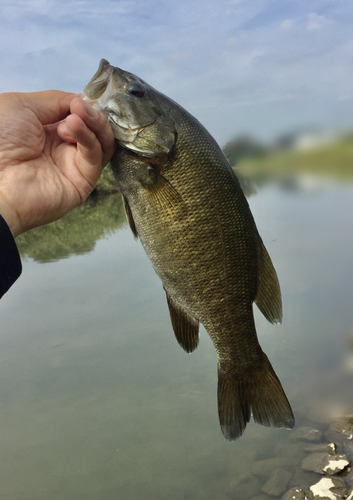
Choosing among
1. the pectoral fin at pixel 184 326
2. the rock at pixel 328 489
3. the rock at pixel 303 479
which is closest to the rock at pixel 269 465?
the rock at pixel 303 479

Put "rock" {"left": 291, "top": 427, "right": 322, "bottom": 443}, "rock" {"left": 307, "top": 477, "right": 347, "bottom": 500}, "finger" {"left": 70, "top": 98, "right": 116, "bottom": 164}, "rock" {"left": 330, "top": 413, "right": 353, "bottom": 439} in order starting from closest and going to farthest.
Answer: "finger" {"left": 70, "top": 98, "right": 116, "bottom": 164}
"rock" {"left": 307, "top": 477, "right": 347, "bottom": 500}
"rock" {"left": 330, "top": 413, "right": 353, "bottom": 439}
"rock" {"left": 291, "top": 427, "right": 322, "bottom": 443}

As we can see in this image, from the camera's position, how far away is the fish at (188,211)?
1.89 m

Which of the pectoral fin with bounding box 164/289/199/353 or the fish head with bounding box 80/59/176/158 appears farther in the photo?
the pectoral fin with bounding box 164/289/199/353

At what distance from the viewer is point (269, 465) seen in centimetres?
678

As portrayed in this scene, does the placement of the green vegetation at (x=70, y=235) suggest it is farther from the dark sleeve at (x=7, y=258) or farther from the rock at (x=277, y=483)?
the dark sleeve at (x=7, y=258)

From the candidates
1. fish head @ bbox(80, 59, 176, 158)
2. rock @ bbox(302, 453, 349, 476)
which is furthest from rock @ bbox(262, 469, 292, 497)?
fish head @ bbox(80, 59, 176, 158)

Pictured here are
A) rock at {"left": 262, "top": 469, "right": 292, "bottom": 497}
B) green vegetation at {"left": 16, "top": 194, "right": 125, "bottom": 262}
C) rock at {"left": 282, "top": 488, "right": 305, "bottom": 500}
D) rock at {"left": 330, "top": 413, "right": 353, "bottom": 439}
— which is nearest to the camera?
rock at {"left": 282, "top": 488, "right": 305, "bottom": 500}

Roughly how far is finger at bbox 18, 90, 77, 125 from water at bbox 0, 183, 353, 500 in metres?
6.01

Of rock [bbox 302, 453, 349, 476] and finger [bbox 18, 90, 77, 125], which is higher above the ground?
finger [bbox 18, 90, 77, 125]

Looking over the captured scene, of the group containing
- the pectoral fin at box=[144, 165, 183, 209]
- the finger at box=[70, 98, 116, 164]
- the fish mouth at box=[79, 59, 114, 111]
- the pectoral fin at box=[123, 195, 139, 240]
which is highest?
the fish mouth at box=[79, 59, 114, 111]

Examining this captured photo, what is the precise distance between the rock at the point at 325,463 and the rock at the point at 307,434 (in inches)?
14.9

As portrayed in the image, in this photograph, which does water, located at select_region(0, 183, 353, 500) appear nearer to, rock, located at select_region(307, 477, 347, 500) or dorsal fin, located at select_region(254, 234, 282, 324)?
rock, located at select_region(307, 477, 347, 500)

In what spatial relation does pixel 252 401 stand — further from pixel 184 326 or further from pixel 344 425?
pixel 344 425

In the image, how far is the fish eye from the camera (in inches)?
77.0
